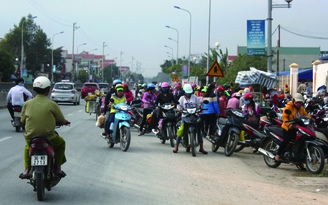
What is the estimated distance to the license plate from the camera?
731cm

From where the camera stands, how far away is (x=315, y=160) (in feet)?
34.3

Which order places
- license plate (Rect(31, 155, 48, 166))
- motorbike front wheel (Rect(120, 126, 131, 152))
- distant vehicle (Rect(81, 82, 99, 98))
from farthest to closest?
distant vehicle (Rect(81, 82, 99, 98)) < motorbike front wheel (Rect(120, 126, 131, 152)) < license plate (Rect(31, 155, 48, 166))

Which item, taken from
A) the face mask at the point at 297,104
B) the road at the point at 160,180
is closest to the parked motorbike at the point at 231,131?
the road at the point at 160,180

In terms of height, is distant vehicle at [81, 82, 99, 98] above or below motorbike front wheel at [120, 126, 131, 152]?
above

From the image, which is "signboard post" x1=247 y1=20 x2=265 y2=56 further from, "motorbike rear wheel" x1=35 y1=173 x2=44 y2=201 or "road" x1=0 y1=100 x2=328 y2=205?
"motorbike rear wheel" x1=35 y1=173 x2=44 y2=201

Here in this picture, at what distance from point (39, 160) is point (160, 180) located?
2.89 metres

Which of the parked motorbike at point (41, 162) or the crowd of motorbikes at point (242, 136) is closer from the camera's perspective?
the parked motorbike at point (41, 162)

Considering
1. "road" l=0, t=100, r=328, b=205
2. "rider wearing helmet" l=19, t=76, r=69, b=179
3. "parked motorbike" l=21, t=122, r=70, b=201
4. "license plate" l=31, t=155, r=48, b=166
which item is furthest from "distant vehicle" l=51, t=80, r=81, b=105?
"license plate" l=31, t=155, r=48, b=166

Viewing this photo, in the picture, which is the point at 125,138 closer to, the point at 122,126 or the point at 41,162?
the point at 122,126

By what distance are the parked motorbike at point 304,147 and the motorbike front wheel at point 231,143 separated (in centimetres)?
152

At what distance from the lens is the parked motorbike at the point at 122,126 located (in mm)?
13508

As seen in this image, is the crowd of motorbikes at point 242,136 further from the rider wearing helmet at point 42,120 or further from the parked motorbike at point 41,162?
the rider wearing helmet at point 42,120

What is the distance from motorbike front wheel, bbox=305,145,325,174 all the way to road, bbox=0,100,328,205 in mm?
309

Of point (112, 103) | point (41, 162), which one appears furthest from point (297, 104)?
point (41, 162)
